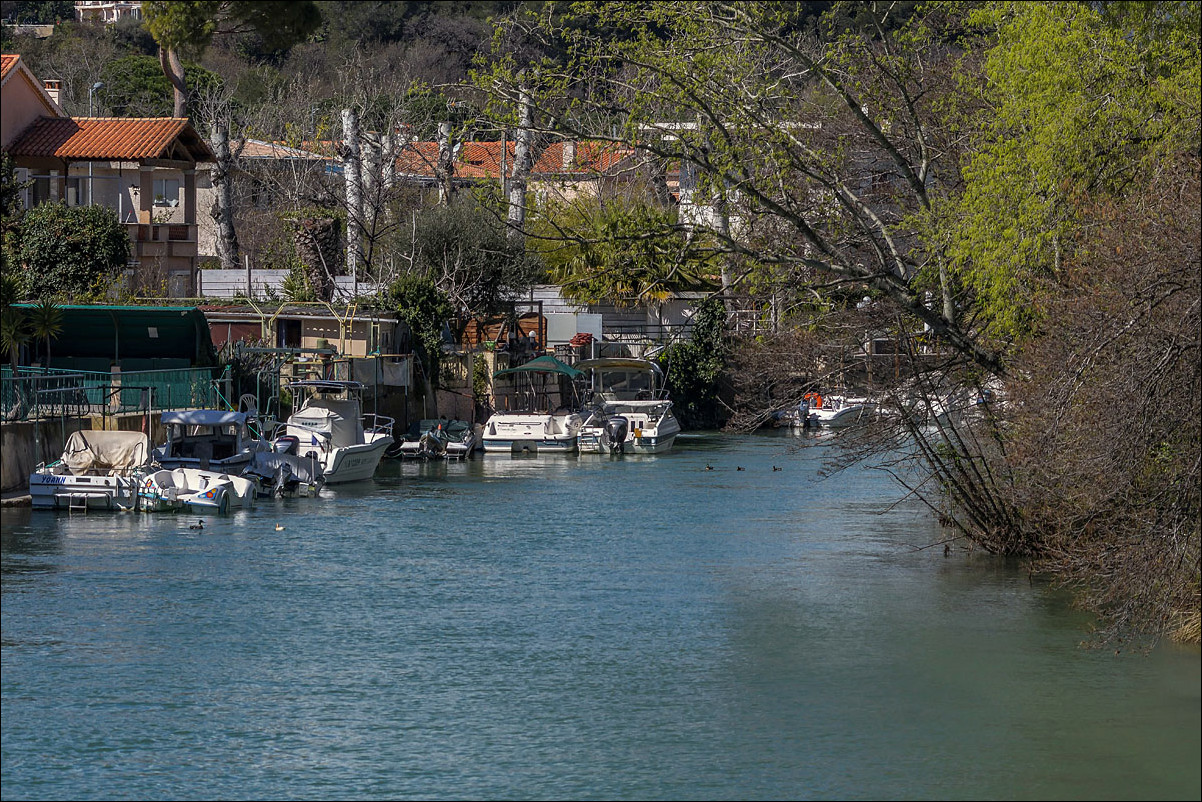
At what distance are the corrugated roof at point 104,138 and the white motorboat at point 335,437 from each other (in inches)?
654

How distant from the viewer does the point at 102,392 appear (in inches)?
1679

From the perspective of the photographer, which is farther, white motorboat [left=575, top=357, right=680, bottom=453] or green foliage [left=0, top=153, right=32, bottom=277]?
white motorboat [left=575, top=357, right=680, bottom=453]

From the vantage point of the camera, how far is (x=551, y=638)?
25.3 metres

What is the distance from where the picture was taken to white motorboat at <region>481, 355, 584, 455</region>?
5519 cm

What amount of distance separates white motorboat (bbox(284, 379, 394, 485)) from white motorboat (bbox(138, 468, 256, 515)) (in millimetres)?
5145

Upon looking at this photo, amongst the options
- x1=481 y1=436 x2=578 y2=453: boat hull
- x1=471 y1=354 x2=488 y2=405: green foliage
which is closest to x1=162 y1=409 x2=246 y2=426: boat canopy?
x1=481 y1=436 x2=578 y2=453: boat hull

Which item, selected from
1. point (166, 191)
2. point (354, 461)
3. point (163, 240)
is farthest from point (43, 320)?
point (166, 191)

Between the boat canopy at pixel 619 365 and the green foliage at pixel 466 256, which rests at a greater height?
the green foliage at pixel 466 256

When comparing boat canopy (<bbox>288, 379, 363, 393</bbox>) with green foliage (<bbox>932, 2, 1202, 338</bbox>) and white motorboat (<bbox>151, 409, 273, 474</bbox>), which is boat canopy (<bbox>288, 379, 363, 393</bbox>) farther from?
green foliage (<bbox>932, 2, 1202, 338</bbox>)

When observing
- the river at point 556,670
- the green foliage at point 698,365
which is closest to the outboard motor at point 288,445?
the river at point 556,670

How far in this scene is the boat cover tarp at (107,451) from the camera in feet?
123

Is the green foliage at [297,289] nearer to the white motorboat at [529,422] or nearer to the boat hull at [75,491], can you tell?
the white motorboat at [529,422]

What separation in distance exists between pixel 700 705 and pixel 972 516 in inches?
371

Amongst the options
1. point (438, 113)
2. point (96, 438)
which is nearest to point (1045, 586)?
point (96, 438)
